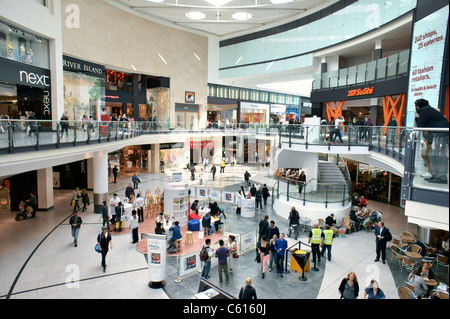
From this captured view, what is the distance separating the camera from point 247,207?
15.7 m

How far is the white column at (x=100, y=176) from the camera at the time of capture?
15984mm

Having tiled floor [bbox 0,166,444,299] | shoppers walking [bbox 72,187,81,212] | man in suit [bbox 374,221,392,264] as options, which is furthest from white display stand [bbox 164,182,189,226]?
man in suit [bbox 374,221,392,264]

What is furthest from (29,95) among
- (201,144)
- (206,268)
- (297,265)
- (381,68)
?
(201,144)

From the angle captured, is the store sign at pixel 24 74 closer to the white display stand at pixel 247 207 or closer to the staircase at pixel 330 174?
the white display stand at pixel 247 207

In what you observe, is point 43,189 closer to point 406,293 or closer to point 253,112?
point 406,293

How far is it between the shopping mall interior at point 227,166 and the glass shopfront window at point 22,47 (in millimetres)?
67

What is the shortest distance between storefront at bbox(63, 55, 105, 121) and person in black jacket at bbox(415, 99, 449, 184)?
65.5 feet

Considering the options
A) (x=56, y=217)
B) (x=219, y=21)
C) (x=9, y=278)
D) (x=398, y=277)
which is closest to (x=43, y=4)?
(x=56, y=217)

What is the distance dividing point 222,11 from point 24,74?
18895 mm

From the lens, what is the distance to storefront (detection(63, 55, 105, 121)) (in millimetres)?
21594

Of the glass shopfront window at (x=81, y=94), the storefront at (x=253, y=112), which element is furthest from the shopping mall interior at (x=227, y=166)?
the storefront at (x=253, y=112)
